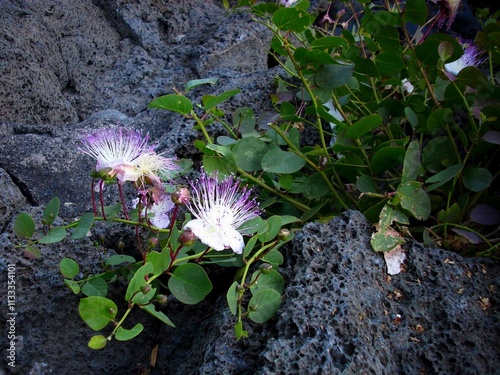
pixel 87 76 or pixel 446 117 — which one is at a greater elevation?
pixel 87 76

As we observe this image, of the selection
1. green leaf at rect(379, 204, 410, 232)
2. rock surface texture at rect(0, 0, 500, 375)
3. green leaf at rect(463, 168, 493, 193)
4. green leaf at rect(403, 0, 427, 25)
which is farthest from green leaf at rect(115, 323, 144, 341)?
green leaf at rect(403, 0, 427, 25)

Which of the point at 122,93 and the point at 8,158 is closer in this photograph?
the point at 8,158

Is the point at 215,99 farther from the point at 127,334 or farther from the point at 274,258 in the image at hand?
the point at 127,334

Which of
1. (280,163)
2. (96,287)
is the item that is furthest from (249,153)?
(96,287)

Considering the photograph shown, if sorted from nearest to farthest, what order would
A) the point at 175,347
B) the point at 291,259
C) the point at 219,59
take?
the point at 291,259 → the point at 175,347 → the point at 219,59

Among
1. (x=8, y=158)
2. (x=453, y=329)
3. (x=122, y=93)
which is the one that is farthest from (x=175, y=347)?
(x=122, y=93)

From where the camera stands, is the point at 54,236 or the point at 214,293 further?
the point at 214,293

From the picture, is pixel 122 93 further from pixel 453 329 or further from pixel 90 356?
pixel 453 329
